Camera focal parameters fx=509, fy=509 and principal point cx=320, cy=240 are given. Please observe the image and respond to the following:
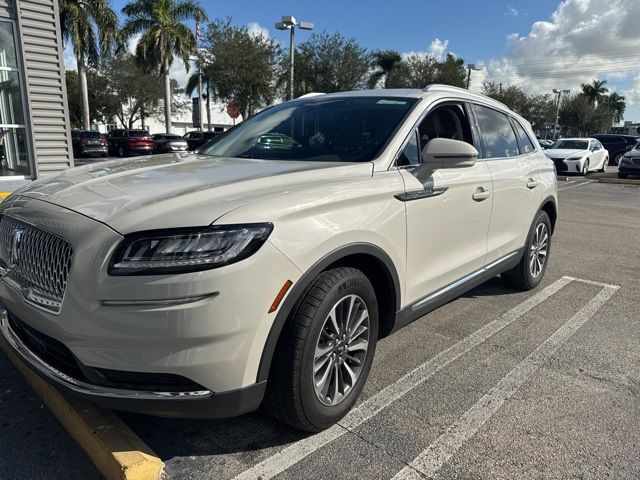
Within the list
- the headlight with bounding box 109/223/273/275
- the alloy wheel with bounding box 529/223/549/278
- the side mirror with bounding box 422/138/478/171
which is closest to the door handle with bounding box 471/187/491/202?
the side mirror with bounding box 422/138/478/171

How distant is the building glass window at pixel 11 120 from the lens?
8867mm

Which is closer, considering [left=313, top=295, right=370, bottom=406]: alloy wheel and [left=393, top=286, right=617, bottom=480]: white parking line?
[left=393, top=286, right=617, bottom=480]: white parking line

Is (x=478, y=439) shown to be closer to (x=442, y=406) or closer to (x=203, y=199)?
(x=442, y=406)

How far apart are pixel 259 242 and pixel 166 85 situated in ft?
113

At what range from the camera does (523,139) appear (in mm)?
4902

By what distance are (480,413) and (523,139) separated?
300 cm

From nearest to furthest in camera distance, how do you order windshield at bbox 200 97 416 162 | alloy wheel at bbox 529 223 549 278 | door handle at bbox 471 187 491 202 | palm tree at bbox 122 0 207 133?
windshield at bbox 200 97 416 162
door handle at bbox 471 187 491 202
alloy wheel at bbox 529 223 549 278
palm tree at bbox 122 0 207 133

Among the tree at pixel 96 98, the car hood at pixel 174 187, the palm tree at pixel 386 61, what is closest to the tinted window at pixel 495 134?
Answer: the car hood at pixel 174 187

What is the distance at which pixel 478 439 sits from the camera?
2.63 metres

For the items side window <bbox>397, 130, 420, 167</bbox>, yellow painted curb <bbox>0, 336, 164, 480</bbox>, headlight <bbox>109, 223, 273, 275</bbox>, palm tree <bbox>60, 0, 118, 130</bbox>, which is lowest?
yellow painted curb <bbox>0, 336, 164, 480</bbox>

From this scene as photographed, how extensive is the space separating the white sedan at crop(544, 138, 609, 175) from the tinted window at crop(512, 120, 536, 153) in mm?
15225

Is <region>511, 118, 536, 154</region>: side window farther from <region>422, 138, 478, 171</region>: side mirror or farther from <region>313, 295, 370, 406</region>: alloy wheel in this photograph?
<region>313, 295, 370, 406</region>: alloy wheel

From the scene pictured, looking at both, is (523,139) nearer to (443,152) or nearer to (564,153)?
(443,152)

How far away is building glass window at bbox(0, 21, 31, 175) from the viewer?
29.1 ft
